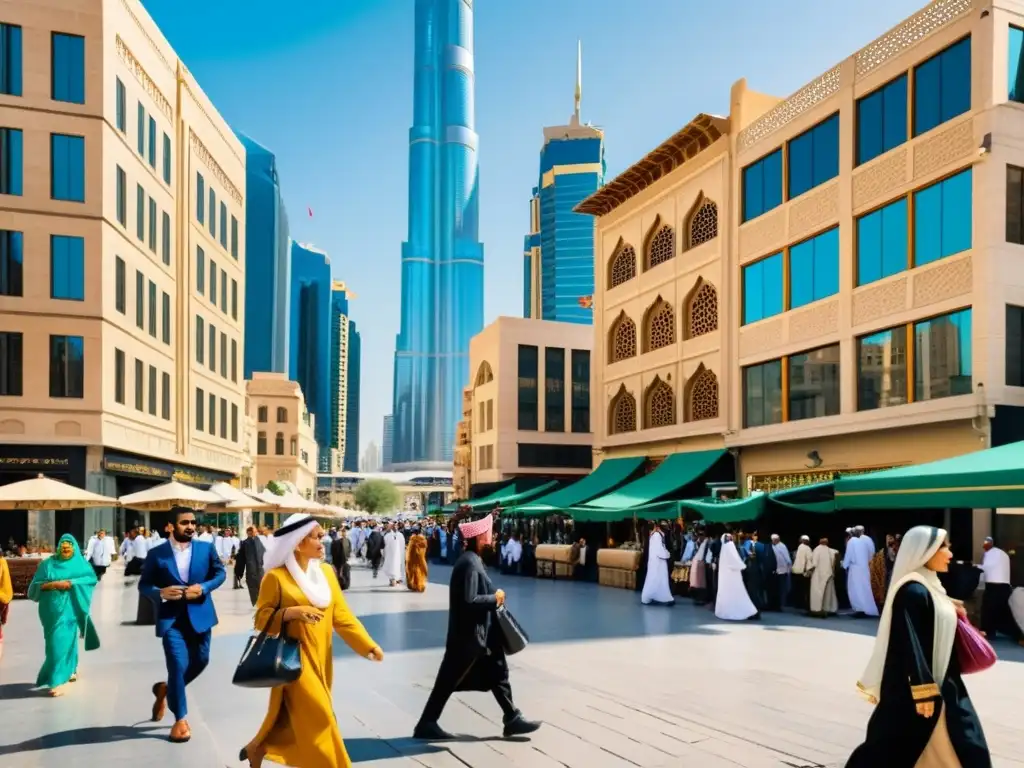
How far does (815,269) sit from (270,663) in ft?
66.3

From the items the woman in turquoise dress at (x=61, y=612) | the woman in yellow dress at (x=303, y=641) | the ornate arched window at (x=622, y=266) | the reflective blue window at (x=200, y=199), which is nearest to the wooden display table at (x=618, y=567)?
the ornate arched window at (x=622, y=266)

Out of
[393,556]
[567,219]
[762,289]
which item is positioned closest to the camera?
[393,556]

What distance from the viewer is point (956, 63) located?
1875 centimetres

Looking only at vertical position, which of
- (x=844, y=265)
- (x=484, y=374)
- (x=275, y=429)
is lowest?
(x=275, y=429)

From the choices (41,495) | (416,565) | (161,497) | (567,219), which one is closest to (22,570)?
(41,495)

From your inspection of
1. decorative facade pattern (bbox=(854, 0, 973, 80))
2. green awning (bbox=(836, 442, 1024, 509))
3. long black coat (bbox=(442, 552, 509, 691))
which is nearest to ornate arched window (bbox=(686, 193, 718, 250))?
decorative facade pattern (bbox=(854, 0, 973, 80))

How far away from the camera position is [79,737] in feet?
23.4

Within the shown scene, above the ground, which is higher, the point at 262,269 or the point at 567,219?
the point at 567,219

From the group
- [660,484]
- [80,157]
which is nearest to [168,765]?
[660,484]

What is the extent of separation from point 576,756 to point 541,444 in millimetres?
47108

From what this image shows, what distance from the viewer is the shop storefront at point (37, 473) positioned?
28516 millimetres

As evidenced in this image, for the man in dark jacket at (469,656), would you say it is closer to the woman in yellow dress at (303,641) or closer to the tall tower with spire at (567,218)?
the woman in yellow dress at (303,641)

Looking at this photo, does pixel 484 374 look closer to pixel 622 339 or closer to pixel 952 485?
pixel 622 339

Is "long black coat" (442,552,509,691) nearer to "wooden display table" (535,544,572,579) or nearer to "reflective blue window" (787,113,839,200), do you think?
"reflective blue window" (787,113,839,200)
